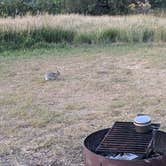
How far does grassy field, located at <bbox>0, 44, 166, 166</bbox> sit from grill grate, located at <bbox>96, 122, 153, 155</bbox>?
64cm

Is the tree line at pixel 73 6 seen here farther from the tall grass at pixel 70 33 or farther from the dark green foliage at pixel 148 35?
the dark green foliage at pixel 148 35

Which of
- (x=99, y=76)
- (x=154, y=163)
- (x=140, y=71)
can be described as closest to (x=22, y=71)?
(x=99, y=76)

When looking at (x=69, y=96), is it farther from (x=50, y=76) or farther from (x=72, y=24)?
(x=72, y=24)

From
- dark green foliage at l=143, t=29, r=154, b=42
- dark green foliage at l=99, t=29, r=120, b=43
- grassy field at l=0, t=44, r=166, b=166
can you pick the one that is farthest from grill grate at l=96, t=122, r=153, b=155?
dark green foliage at l=143, t=29, r=154, b=42

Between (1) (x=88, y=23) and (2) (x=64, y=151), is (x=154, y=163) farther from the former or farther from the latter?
(1) (x=88, y=23)

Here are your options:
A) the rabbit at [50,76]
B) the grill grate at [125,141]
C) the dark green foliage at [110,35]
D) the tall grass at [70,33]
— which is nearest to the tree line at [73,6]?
the tall grass at [70,33]

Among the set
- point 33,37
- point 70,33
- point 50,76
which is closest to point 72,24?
point 70,33

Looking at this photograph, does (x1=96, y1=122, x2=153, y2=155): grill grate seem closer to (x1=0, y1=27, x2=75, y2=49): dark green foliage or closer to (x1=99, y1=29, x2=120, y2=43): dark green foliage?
(x1=0, y1=27, x2=75, y2=49): dark green foliage

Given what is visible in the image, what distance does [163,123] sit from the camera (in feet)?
14.6

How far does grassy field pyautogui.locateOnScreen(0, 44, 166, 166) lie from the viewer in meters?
3.99

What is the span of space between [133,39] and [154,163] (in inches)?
279

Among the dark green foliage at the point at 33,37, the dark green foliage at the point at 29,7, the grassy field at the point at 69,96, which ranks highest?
the dark green foliage at the point at 29,7

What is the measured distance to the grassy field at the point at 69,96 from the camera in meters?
3.99

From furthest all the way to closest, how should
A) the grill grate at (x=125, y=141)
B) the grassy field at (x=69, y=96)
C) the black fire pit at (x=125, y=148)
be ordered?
the grassy field at (x=69, y=96)
the grill grate at (x=125, y=141)
the black fire pit at (x=125, y=148)
